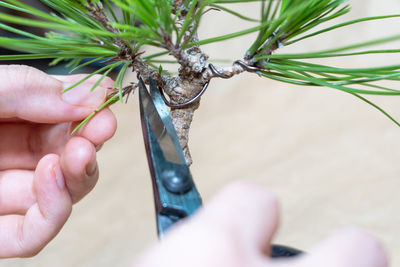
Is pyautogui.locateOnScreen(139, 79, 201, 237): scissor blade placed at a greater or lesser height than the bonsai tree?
lesser

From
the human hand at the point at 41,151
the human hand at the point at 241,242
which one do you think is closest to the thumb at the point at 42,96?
the human hand at the point at 41,151

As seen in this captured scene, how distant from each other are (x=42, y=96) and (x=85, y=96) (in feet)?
0.14

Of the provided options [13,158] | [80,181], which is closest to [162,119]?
[80,181]

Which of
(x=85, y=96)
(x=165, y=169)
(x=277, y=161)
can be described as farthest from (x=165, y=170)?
(x=277, y=161)

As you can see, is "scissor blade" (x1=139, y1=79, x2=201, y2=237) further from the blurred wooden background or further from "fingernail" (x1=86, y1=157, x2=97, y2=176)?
the blurred wooden background

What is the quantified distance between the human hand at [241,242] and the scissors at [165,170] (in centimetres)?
4

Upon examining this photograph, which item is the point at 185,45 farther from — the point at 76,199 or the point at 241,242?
the point at 76,199

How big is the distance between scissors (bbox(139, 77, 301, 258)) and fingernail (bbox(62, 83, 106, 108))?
6 centimetres

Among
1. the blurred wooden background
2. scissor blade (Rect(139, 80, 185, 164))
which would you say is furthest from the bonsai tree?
the blurred wooden background

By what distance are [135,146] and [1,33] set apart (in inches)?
9.3

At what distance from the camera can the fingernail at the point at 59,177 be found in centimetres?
36

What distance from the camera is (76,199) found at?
0.40 m

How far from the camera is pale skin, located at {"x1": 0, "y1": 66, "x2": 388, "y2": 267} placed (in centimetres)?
15

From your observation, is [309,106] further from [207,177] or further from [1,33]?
[1,33]
